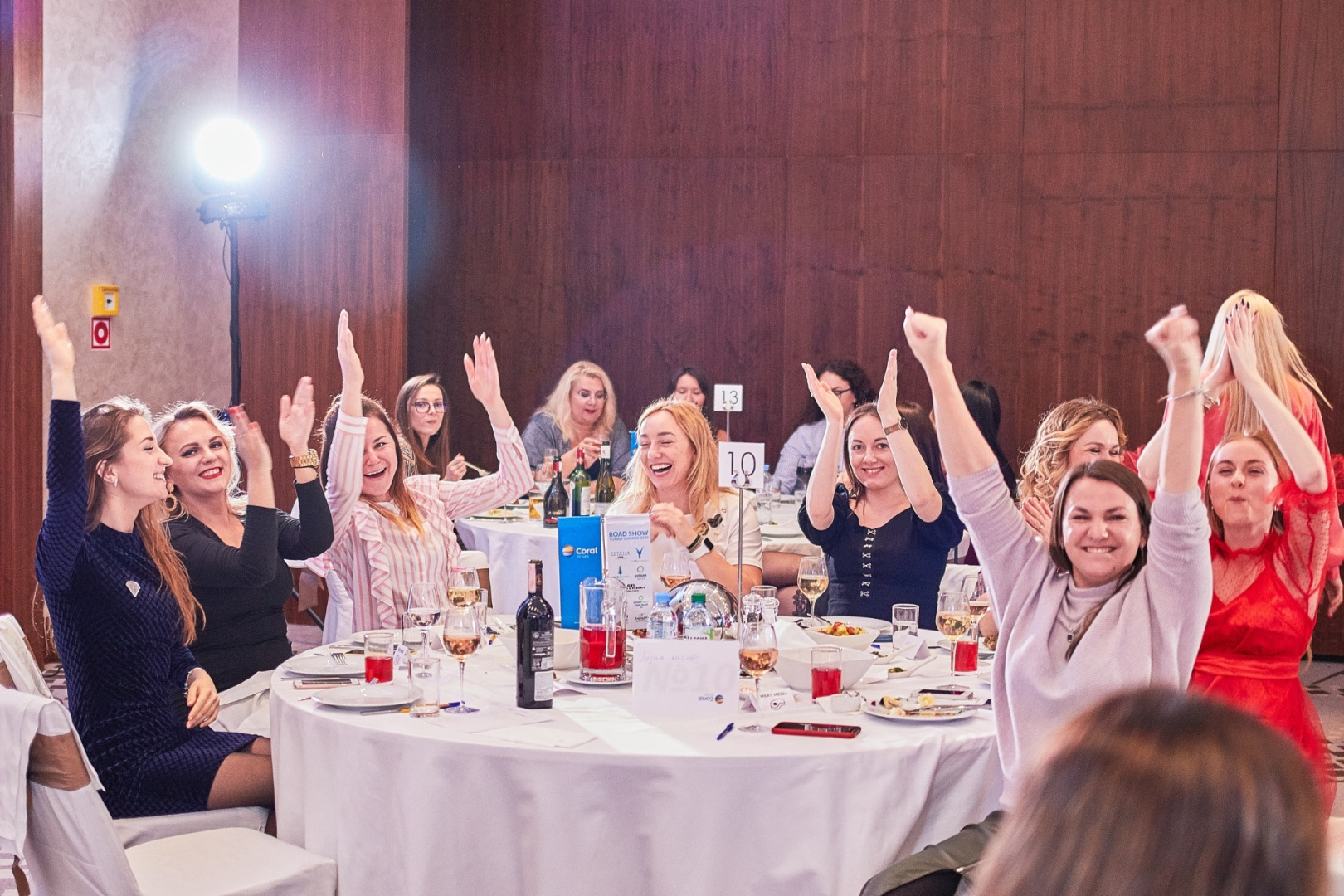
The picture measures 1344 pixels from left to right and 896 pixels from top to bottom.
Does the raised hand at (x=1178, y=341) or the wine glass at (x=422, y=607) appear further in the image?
the wine glass at (x=422, y=607)

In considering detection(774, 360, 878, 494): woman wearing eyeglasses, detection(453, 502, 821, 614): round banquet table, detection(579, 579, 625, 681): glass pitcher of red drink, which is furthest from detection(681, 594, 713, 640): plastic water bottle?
detection(774, 360, 878, 494): woman wearing eyeglasses

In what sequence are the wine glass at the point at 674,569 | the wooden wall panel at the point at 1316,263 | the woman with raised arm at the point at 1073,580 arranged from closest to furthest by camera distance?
the woman with raised arm at the point at 1073,580, the wine glass at the point at 674,569, the wooden wall panel at the point at 1316,263

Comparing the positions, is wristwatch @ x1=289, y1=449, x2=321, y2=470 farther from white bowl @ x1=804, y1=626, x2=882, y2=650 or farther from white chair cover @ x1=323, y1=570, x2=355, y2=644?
white bowl @ x1=804, y1=626, x2=882, y2=650

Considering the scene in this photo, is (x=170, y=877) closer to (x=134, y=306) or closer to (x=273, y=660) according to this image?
(x=273, y=660)

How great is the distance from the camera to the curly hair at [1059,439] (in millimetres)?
4262

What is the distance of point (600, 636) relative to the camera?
287 cm

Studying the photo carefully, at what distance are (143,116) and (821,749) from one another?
574 cm

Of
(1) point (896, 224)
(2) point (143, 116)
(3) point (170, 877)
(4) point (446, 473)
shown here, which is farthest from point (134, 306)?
(3) point (170, 877)

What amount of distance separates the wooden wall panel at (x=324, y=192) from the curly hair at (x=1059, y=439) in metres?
3.69

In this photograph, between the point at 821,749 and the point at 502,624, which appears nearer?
the point at 821,749

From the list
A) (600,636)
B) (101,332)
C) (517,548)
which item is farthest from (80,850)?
(101,332)

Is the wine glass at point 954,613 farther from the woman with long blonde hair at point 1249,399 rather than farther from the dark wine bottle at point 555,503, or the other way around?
the dark wine bottle at point 555,503

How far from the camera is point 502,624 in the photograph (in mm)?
3426

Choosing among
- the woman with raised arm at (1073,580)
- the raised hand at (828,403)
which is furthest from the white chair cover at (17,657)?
the raised hand at (828,403)
